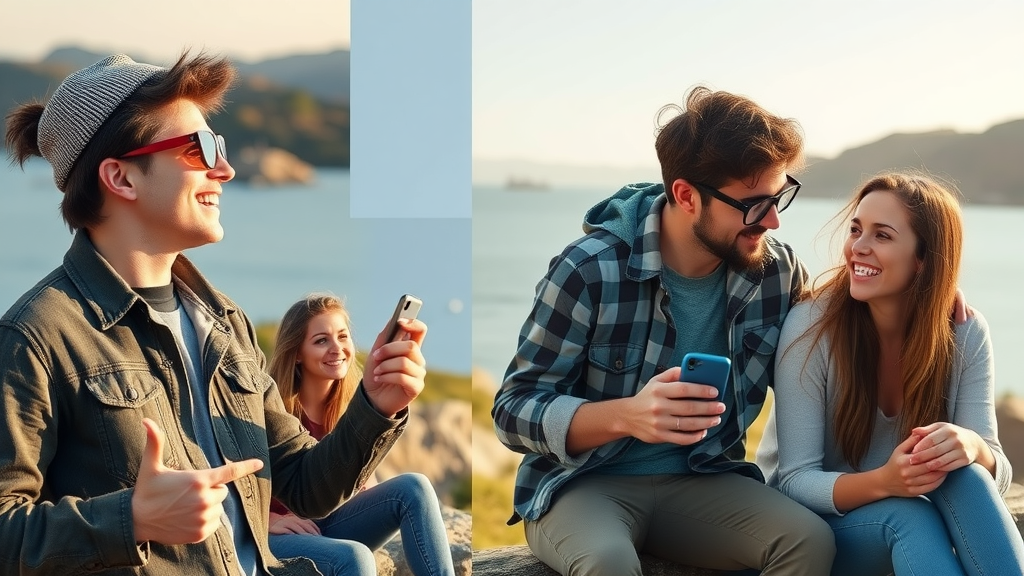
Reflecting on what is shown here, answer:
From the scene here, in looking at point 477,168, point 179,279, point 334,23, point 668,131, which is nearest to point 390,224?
point 334,23

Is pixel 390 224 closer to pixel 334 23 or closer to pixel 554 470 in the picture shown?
pixel 334 23

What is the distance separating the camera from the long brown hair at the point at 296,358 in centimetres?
352

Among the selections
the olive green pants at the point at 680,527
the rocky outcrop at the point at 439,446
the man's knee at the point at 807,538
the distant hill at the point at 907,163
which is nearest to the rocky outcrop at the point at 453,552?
the olive green pants at the point at 680,527

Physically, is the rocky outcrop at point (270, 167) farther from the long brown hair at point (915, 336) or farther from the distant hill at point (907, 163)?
the long brown hair at point (915, 336)

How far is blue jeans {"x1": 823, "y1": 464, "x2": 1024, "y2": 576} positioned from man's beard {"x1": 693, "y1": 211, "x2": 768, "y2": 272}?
675mm

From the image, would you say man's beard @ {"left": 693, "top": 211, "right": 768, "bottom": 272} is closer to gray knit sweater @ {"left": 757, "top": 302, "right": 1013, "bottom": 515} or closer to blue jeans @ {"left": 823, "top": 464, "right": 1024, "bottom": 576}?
gray knit sweater @ {"left": 757, "top": 302, "right": 1013, "bottom": 515}

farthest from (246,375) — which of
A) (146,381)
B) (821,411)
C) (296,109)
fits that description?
(296,109)

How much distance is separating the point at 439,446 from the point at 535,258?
634 cm

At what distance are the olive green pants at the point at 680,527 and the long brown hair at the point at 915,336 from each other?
0.32 m

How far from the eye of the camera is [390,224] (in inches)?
421

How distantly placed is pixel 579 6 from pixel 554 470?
610 inches

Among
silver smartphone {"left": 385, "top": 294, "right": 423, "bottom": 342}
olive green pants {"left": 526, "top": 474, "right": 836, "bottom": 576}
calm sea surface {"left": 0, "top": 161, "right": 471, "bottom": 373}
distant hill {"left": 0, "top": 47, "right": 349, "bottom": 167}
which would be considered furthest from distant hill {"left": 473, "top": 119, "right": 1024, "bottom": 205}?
silver smartphone {"left": 385, "top": 294, "right": 423, "bottom": 342}

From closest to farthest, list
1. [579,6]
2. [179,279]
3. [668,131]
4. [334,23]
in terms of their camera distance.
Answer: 1. [179,279]
2. [668,131]
3. [334,23]
4. [579,6]

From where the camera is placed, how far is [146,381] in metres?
1.94
